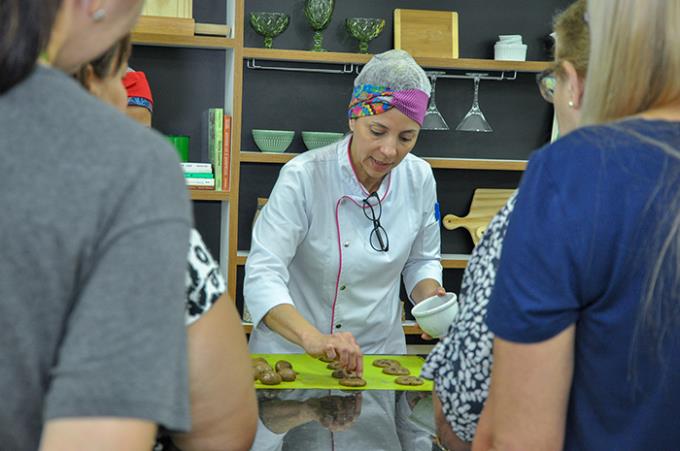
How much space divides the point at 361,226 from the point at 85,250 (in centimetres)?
189

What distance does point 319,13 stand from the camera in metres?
3.34

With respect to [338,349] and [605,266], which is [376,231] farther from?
[605,266]

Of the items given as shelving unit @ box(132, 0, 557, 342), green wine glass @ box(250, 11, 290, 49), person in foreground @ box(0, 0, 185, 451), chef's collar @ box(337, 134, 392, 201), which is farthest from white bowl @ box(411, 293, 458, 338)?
green wine glass @ box(250, 11, 290, 49)

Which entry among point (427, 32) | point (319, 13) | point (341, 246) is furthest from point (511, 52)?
point (341, 246)

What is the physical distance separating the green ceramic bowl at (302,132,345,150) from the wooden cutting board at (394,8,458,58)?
0.49 meters

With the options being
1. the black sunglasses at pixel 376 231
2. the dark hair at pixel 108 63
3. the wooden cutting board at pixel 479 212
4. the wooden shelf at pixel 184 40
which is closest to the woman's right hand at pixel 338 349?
the black sunglasses at pixel 376 231

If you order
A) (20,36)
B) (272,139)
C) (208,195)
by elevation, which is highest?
(20,36)

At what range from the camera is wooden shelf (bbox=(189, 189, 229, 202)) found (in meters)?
3.24

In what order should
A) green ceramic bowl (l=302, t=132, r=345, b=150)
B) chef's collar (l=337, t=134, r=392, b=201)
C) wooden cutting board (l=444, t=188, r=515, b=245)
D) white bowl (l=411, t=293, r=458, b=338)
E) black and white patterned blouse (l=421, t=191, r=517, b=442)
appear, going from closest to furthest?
black and white patterned blouse (l=421, t=191, r=517, b=442) < white bowl (l=411, t=293, r=458, b=338) < chef's collar (l=337, t=134, r=392, b=201) < green ceramic bowl (l=302, t=132, r=345, b=150) < wooden cutting board (l=444, t=188, r=515, b=245)

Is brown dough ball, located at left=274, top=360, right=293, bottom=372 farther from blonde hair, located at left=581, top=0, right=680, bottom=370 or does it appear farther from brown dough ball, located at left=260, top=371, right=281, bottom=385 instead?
blonde hair, located at left=581, top=0, right=680, bottom=370

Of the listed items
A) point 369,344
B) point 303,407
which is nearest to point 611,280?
point 303,407

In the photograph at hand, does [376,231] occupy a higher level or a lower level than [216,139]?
lower

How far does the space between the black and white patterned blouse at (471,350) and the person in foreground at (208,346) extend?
0.29 m

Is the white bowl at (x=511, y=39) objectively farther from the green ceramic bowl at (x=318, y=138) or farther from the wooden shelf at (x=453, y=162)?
the green ceramic bowl at (x=318, y=138)
